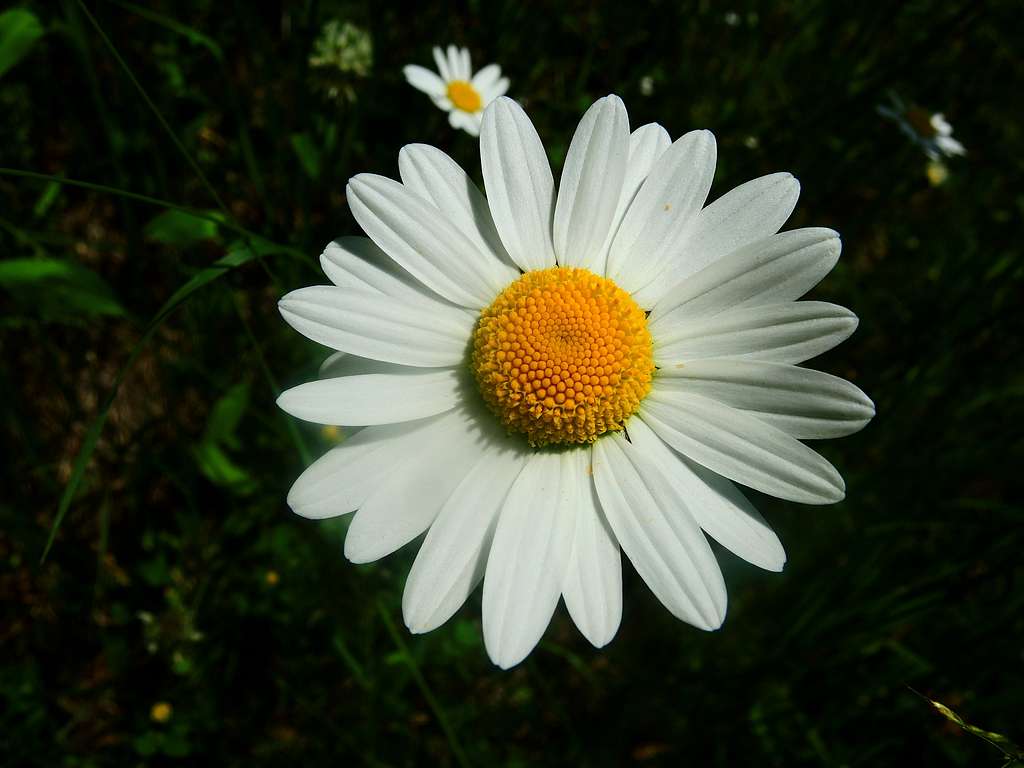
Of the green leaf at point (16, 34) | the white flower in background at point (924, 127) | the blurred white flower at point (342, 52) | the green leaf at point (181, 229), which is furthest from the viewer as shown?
the white flower in background at point (924, 127)

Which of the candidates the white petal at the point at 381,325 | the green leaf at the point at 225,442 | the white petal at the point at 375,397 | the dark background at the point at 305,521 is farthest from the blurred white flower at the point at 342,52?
the white petal at the point at 375,397

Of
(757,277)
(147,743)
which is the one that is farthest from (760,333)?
(147,743)

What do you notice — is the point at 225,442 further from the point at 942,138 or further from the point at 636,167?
the point at 942,138

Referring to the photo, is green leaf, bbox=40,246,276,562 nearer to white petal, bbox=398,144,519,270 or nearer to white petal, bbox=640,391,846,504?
white petal, bbox=398,144,519,270

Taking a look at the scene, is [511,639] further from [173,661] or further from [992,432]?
[992,432]

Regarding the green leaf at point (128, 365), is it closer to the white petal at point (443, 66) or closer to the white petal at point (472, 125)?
the white petal at point (472, 125)

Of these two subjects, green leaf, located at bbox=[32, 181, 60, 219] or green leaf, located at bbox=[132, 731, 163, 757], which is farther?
green leaf, located at bbox=[32, 181, 60, 219]

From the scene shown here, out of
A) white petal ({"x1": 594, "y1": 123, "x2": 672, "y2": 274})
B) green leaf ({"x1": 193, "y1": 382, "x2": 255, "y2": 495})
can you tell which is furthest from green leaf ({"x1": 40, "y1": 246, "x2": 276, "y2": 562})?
green leaf ({"x1": 193, "y1": 382, "x2": 255, "y2": 495})
